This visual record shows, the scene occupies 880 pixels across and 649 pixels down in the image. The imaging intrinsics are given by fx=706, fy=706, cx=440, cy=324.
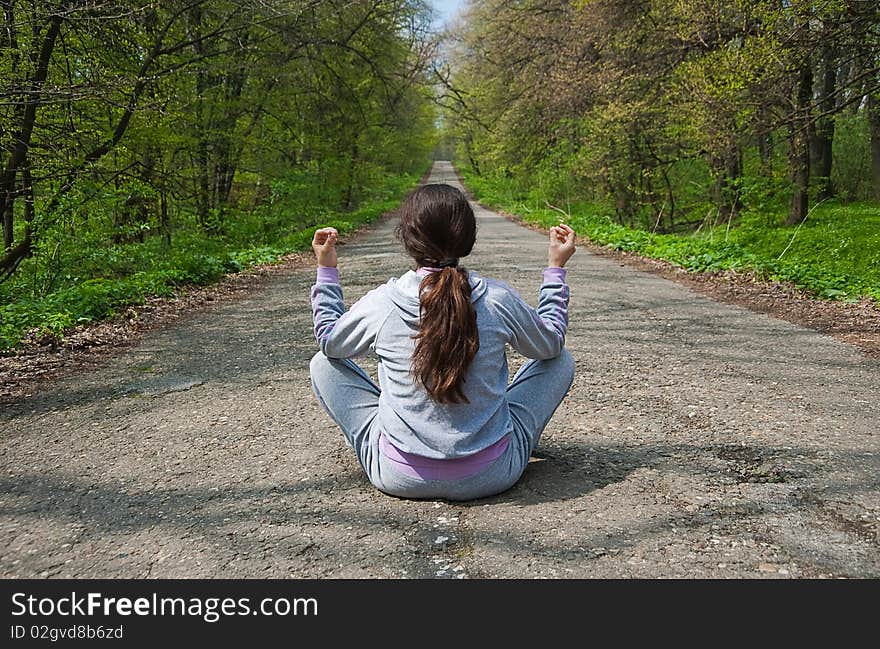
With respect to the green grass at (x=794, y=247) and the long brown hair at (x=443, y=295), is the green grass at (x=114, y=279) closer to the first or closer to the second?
the long brown hair at (x=443, y=295)

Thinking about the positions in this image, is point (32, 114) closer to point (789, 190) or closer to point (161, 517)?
point (161, 517)

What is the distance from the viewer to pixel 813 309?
744 cm

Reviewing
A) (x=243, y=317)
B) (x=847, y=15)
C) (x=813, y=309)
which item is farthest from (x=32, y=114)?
(x=847, y=15)

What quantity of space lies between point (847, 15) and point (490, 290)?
27.5 ft

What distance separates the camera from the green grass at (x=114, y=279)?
622 cm

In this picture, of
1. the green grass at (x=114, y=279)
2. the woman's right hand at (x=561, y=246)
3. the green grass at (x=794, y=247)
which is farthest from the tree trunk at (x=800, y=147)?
the green grass at (x=114, y=279)

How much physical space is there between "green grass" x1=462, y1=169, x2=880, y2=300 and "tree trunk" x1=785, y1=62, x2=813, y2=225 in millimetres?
270

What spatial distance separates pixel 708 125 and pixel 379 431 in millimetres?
10013

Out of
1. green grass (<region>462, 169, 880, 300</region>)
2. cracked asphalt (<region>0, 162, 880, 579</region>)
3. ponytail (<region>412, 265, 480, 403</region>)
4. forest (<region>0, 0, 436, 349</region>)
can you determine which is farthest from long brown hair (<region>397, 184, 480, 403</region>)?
green grass (<region>462, 169, 880, 300</region>)

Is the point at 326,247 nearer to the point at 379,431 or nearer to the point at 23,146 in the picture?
the point at 379,431

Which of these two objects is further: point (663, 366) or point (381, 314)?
point (663, 366)

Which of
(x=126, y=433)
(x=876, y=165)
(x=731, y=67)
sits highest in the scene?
(x=731, y=67)

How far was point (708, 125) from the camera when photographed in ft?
36.4

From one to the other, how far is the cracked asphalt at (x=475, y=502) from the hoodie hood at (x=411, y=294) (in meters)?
0.80
